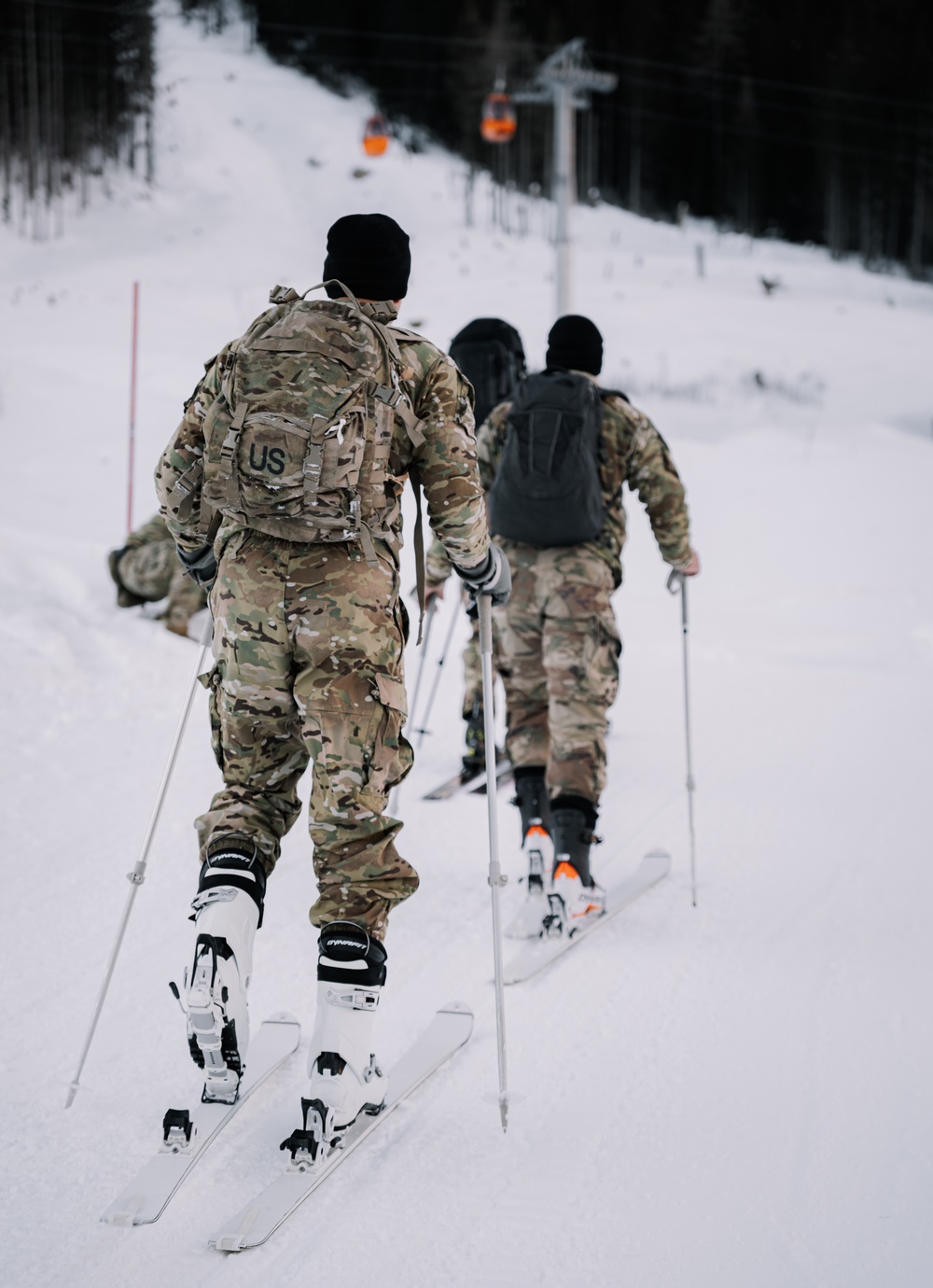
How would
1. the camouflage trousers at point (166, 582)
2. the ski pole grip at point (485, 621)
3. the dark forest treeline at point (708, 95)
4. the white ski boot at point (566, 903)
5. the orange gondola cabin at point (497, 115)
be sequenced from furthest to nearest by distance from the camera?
the dark forest treeline at point (708, 95) < the orange gondola cabin at point (497, 115) < the camouflage trousers at point (166, 582) < the white ski boot at point (566, 903) < the ski pole grip at point (485, 621)

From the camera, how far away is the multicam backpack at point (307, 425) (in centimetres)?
211

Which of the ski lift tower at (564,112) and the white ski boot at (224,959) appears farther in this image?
the ski lift tower at (564,112)

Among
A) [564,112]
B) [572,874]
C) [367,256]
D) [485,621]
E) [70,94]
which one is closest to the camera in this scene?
[367,256]

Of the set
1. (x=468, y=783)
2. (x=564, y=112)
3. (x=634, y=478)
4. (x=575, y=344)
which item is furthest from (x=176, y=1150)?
(x=564, y=112)

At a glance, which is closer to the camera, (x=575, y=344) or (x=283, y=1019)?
(x=283, y=1019)

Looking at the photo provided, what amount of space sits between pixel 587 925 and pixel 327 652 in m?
1.81

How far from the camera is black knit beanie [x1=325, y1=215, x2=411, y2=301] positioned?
7.52ft

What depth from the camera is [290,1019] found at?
2.73 meters

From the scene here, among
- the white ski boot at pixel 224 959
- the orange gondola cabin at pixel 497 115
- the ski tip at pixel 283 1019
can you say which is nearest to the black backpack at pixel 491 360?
the ski tip at pixel 283 1019

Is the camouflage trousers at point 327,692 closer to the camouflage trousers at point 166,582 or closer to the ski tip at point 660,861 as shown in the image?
the ski tip at point 660,861

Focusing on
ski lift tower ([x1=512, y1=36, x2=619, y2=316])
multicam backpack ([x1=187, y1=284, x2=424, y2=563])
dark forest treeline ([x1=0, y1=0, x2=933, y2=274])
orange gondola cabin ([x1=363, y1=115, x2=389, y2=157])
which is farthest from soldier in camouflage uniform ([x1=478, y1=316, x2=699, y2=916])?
dark forest treeline ([x1=0, y1=0, x2=933, y2=274])

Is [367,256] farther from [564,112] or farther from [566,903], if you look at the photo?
[564,112]

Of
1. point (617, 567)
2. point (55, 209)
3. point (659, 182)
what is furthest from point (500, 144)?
point (617, 567)

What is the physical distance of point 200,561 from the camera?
2.50 meters
